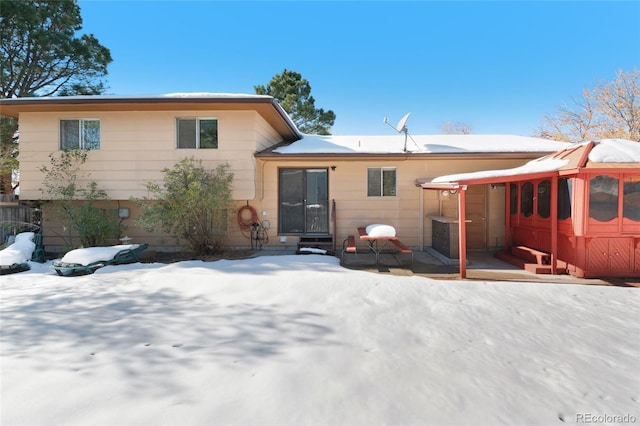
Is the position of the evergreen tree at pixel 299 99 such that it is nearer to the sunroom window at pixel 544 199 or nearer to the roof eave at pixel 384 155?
the roof eave at pixel 384 155

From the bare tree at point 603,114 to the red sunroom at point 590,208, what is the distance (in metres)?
16.2

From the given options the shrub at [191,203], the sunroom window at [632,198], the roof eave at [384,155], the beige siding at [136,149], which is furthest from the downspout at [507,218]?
the shrub at [191,203]

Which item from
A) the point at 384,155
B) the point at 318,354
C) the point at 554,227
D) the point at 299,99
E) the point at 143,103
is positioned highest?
the point at 299,99

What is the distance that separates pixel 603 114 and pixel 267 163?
21.5 meters

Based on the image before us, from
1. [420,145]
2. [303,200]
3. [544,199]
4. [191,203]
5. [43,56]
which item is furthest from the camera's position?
[43,56]

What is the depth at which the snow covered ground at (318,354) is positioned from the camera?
1.95 metres

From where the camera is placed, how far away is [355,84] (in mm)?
16531

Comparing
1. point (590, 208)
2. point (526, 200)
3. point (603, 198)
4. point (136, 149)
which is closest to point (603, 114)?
point (526, 200)

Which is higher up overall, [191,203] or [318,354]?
[191,203]

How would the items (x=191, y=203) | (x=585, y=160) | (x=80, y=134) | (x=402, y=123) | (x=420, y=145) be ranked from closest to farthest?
(x=585, y=160)
(x=191, y=203)
(x=80, y=134)
(x=402, y=123)
(x=420, y=145)

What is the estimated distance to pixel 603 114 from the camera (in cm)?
1764

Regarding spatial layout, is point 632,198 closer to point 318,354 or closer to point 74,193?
point 318,354

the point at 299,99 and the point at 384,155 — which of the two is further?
the point at 299,99

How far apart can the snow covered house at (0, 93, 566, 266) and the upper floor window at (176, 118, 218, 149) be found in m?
0.03
